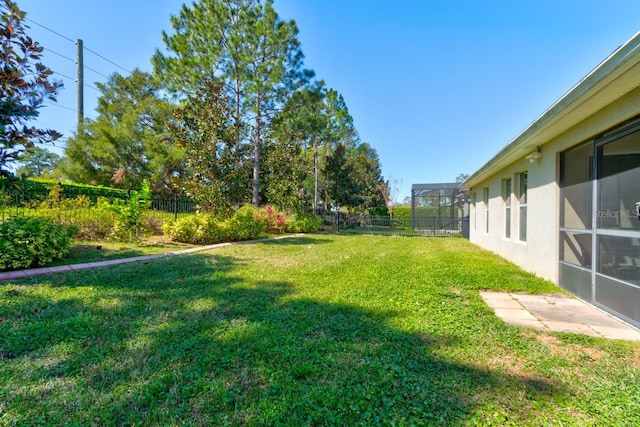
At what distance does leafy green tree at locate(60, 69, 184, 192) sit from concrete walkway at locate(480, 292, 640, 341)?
59.3ft

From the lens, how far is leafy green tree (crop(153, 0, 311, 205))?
12.0 m

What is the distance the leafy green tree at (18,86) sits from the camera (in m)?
4.17

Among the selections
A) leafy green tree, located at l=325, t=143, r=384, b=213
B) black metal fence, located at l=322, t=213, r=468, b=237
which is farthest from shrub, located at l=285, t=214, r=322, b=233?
leafy green tree, located at l=325, t=143, r=384, b=213

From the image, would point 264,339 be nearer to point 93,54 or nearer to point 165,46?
point 165,46

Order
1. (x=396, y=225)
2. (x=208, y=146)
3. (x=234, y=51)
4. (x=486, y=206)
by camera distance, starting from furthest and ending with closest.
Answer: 1. (x=396, y=225)
2. (x=234, y=51)
3. (x=486, y=206)
4. (x=208, y=146)

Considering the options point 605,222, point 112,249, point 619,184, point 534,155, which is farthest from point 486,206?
point 112,249

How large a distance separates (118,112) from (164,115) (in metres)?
3.31

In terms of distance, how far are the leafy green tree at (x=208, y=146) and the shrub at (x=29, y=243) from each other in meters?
4.55

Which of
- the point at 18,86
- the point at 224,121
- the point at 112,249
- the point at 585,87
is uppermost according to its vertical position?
the point at 224,121

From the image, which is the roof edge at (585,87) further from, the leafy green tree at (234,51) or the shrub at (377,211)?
the shrub at (377,211)

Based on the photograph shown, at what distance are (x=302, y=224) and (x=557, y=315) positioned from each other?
12015mm

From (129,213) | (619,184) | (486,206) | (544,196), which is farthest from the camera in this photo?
(486,206)

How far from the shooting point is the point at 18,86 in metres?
4.23

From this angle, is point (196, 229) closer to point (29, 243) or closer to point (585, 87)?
point (29, 243)
